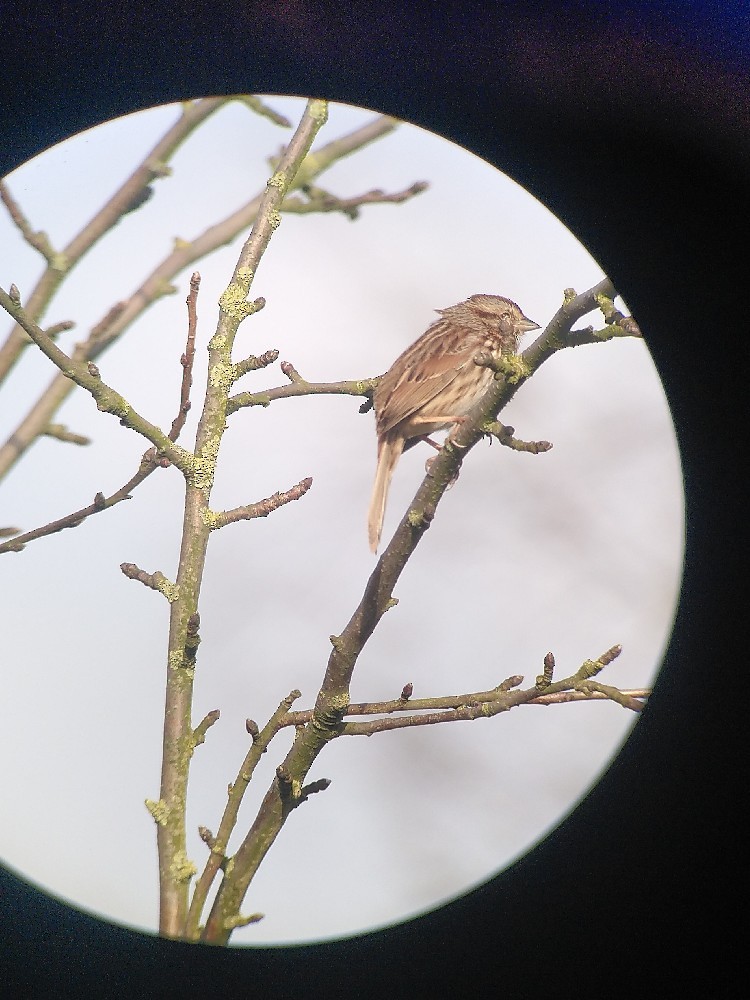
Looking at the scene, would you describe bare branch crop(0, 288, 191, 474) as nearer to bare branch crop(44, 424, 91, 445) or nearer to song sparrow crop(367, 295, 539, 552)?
bare branch crop(44, 424, 91, 445)

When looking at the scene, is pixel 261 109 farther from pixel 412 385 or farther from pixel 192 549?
pixel 192 549

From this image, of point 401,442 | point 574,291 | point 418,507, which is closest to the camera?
point 574,291

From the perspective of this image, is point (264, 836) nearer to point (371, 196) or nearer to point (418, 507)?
point (418, 507)

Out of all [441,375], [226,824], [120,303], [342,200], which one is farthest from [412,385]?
[226,824]

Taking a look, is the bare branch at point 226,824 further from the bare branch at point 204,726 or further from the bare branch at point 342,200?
the bare branch at point 342,200

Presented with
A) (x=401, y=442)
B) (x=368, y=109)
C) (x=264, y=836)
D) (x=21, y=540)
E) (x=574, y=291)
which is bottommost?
(x=264, y=836)

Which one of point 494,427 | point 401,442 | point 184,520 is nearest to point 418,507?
point 494,427
